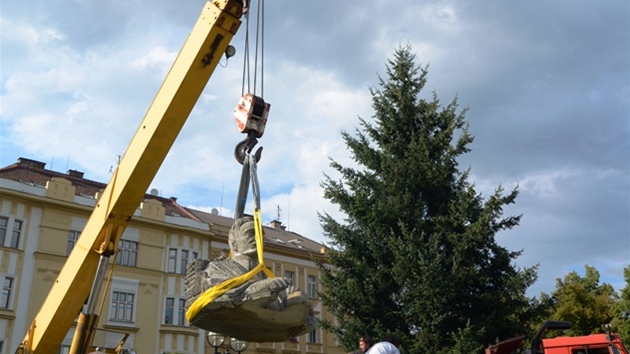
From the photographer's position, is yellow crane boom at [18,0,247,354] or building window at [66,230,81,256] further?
building window at [66,230,81,256]

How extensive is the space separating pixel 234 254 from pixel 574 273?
28.3 metres

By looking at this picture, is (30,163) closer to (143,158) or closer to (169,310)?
(169,310)

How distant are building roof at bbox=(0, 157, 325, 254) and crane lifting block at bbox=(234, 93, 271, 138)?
15.9 m

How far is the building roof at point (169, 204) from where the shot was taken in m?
30.6

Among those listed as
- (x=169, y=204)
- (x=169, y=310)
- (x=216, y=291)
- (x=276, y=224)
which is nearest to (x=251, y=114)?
(x=216, y=291)

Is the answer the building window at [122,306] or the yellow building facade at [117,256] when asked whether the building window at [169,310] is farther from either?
the building window at [122,306]

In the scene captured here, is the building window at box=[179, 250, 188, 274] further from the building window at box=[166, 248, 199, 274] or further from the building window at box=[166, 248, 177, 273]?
the building window at box=[166, 248, 177, 273]

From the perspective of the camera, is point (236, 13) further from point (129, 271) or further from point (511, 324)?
point (129, 271)

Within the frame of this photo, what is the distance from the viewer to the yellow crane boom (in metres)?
9.37

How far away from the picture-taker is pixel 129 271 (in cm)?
3077

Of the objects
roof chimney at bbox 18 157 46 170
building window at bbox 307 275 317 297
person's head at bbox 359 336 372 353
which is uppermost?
roof chimney at bbox 18 157 46 170

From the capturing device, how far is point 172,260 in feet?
107

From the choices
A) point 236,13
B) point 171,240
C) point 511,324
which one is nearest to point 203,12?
point 236,13

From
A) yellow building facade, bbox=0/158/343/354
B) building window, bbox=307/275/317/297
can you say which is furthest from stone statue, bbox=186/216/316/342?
building window, bbox=307/275/317/297
